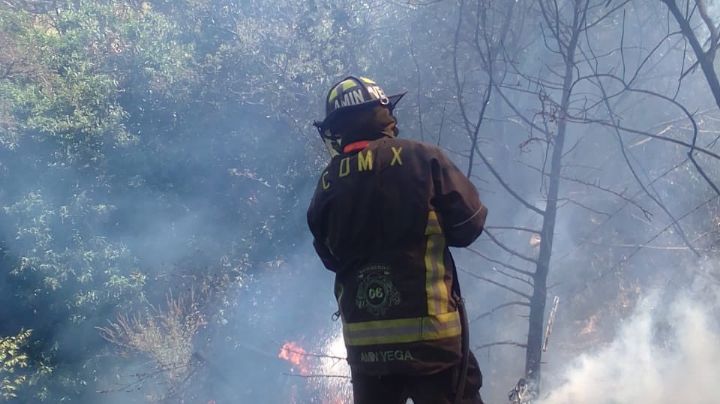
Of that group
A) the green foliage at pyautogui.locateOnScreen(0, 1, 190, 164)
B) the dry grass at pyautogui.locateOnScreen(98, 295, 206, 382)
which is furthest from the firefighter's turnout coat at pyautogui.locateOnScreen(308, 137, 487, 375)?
the green foliage at pyautogui.locateOnScreen(0, 1, 190, 164)

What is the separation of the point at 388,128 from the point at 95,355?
948 cm

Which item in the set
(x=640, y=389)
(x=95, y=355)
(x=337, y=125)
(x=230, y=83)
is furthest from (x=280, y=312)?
(x=337, y=125)

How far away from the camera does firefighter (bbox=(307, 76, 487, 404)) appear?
90.0 inches

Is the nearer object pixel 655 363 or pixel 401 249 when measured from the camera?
pixel 401 249

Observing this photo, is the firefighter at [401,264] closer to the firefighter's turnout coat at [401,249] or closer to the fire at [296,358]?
the firefighter's turnout coat at [401,249]

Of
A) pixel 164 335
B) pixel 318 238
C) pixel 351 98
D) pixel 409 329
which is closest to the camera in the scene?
pixel 409 329

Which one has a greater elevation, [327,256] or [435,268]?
[327,256]

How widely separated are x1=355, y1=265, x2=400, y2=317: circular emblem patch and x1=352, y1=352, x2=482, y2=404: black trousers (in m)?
0.28

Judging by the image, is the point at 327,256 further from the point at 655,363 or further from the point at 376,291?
the point at 655,363

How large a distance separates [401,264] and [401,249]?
6 centimetres

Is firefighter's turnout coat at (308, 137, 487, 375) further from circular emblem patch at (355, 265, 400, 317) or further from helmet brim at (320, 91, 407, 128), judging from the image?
helmet brim at (320, 91, 407, 128)

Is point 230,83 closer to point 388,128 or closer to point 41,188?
point 41,188

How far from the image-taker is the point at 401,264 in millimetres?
2309

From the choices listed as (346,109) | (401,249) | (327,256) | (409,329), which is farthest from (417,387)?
(346,109)
